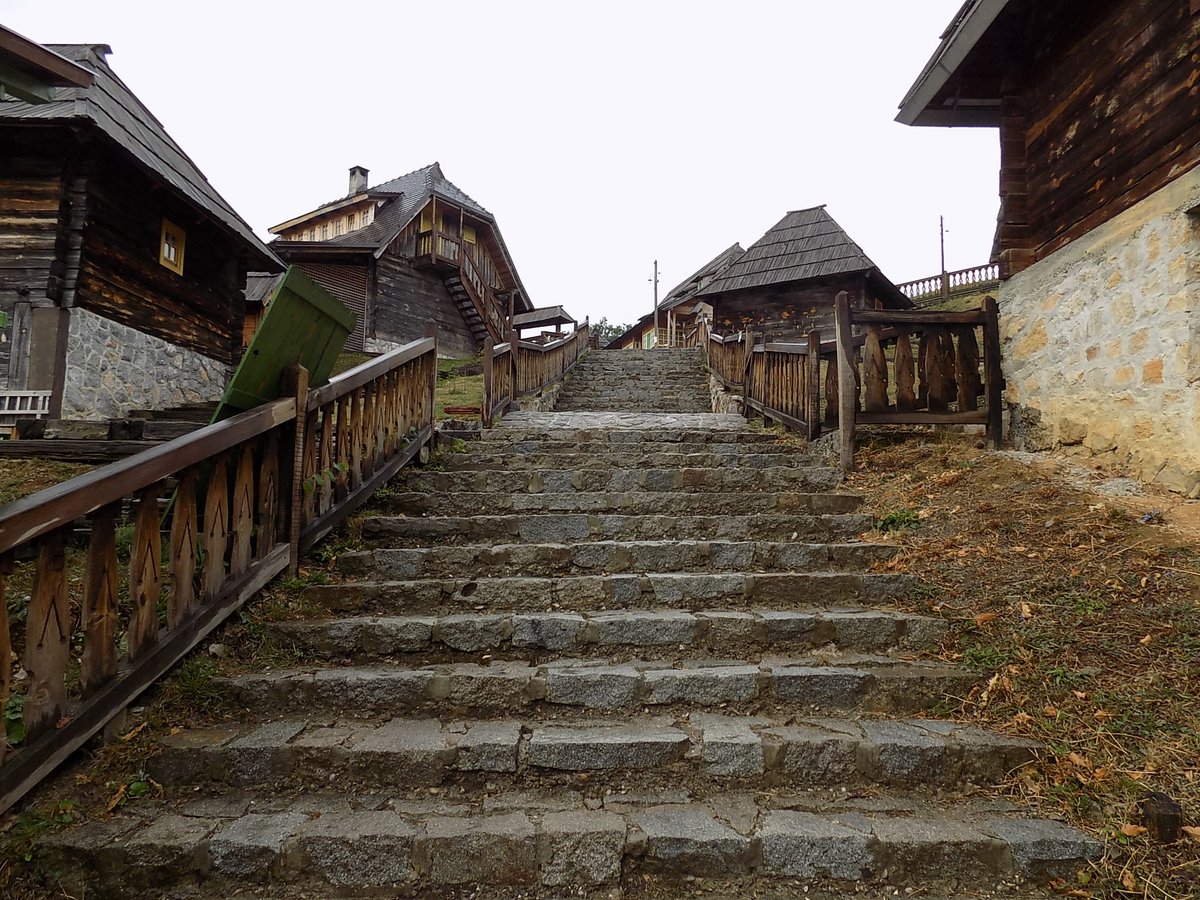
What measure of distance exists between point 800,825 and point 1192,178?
163 inches

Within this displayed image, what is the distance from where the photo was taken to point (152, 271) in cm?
1029

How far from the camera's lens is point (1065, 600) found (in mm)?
2930

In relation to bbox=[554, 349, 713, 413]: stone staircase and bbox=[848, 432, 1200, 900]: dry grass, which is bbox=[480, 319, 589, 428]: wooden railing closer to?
bbox=[554, 349, 713, 413]: stone staircase

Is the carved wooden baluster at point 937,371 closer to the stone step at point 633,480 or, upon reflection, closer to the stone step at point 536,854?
the stone step at point 633,480

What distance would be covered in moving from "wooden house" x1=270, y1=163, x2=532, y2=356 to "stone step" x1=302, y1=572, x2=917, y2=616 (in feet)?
57.2

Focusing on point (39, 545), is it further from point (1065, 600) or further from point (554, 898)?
point (1065, 600)

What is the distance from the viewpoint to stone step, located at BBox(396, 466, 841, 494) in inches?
192

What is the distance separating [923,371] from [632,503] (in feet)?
8.93

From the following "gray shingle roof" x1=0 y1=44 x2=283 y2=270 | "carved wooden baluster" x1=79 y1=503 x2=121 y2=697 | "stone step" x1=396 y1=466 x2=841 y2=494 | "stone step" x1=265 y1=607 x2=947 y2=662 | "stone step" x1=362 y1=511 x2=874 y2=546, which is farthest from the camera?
"gray shingle roof" x1=0 y1=44 x2=283 y2=270

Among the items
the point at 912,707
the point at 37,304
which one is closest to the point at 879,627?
the point at 912,707

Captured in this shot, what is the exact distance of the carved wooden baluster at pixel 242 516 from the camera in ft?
9.86

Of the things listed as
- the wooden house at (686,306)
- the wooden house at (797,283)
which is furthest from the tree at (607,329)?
the wooden house at (797,283)

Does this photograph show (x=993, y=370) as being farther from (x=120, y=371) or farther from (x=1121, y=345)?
(x=120, y=371)

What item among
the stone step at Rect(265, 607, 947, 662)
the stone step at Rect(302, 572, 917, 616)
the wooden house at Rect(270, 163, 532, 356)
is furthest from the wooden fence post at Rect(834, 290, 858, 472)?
the wooden house at Rect(270, 163, 532, 356)
